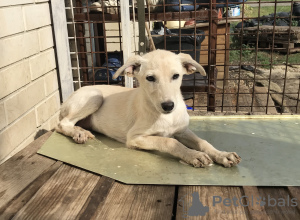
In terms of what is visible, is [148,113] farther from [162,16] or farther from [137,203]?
[162,16]

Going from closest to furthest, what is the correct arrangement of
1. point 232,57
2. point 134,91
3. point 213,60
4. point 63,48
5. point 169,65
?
point 169,65 → point 134,91 → point 63,48 → point 213,60 → point 232,57

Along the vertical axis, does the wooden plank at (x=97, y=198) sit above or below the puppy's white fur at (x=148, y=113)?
below

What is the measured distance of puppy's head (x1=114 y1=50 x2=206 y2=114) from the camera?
2801 mm

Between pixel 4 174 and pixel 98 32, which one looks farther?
pixel 98 32

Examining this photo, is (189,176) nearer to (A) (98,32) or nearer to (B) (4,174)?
(B) (4,174)

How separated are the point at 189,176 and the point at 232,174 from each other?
350 millimetres

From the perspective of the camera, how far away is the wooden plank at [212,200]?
7.11 feet

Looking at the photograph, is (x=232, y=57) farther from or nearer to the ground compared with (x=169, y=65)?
nearer to the ground

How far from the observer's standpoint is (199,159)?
2.77 m

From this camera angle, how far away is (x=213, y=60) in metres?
4.60

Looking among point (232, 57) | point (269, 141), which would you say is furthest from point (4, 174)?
point (232, 57)

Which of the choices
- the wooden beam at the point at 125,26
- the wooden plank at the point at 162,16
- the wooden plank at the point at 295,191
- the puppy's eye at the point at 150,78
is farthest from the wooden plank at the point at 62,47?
the wooden plank at the point at 295,191

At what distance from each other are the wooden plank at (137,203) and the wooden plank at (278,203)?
0.66 m

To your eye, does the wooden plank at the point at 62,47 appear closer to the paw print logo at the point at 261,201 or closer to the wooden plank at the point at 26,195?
the wooden plank at the point at 26,195
